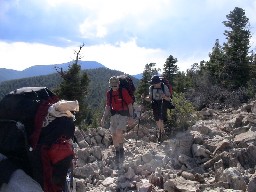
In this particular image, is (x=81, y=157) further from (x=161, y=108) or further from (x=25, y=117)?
(x=25, y=117)

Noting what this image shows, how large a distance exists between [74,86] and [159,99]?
18.4 metres

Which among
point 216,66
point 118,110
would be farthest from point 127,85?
point 216,66

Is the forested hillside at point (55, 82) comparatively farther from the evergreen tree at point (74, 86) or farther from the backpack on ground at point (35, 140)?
the backpack on ground at point (35, 140)

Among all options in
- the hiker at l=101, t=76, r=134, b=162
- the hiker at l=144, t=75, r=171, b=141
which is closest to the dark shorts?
the hiker at l=144, t=75, r=171, b=141

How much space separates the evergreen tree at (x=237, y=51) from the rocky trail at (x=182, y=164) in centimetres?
1163

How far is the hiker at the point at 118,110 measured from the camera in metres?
8.09

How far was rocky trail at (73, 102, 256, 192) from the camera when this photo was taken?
5.86m

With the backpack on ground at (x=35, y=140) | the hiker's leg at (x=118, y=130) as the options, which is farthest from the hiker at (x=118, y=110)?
the backpack on ground at (x=35, y=140)

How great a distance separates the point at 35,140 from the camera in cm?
250

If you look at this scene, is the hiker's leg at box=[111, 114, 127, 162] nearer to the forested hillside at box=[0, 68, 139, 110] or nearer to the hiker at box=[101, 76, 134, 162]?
the hiker at box=[101, 76, 134, 162]

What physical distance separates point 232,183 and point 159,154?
244 centimetres

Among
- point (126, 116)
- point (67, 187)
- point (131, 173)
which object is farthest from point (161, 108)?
point (67, 187)

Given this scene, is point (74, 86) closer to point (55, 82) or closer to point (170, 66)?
point (170, 66)

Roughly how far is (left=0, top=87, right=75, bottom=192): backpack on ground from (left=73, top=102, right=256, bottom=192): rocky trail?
3390 millimetres
